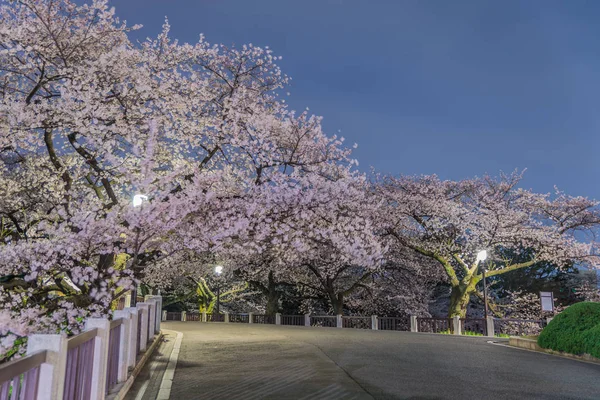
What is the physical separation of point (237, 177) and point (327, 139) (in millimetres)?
3551

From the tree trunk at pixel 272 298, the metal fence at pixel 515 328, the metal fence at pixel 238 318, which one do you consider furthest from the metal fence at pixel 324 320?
the metal fence at pixel 515 328

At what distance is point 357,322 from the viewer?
3575cm

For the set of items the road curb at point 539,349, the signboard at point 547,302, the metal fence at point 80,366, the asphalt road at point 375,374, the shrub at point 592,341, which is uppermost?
the signboard at point 547,302

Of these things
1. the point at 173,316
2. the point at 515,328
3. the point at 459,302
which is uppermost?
the point at 459,302

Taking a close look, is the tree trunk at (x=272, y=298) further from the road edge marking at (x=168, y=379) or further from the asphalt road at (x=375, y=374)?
the road edge marking at (x=168, y=379)

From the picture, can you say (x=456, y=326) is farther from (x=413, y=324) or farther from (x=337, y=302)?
(x=337, y=302)

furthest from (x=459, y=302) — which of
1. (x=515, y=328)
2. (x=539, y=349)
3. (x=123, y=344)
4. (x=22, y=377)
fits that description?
(x=22, y=377)

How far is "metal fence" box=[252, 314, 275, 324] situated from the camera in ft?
124

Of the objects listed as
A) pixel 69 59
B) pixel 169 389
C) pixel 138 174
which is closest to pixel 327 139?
pixel 138 174

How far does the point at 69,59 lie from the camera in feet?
45.1

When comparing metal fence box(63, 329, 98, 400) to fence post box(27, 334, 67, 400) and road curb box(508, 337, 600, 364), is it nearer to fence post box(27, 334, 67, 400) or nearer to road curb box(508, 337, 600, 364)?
fence post box(27, 334, 67, 400)

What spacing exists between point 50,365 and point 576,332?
14.9 meters

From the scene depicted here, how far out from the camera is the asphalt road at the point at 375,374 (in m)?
7.84

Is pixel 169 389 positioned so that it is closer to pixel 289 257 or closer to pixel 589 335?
pixel 289 257
